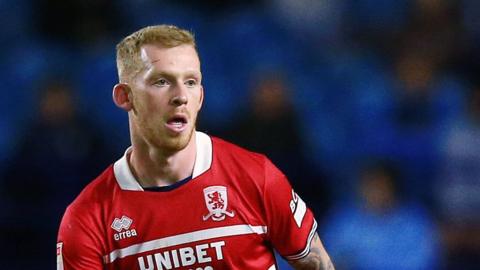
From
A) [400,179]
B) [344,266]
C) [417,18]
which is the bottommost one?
[344,266]

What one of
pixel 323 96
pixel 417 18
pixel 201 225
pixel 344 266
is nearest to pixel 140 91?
pixel 201 225

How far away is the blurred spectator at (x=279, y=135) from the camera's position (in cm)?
571

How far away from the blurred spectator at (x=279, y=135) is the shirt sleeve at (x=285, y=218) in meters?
2.10

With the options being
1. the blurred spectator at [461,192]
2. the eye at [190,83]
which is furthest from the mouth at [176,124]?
the blurred spectator at [461,192]

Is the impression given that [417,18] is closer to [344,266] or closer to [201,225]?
[344,266]

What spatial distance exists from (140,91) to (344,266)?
2.35 m

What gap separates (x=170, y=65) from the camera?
136 inches

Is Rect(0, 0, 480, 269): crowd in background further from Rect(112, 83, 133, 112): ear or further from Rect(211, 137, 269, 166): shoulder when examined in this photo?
Rect(112, 83, 133, 112): ear

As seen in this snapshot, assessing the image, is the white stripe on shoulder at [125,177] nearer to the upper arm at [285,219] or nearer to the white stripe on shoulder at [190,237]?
the white stripe on shoulder at [190,237]

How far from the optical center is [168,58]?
3461 mm

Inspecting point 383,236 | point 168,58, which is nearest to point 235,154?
point 168,58

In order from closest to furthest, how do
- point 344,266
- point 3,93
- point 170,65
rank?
point 170,65 < point 344,266 < point 3,93

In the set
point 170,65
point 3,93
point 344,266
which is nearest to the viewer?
point 170,65

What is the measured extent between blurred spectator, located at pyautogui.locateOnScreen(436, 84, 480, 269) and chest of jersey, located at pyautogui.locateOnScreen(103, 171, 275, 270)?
7.93 ft
